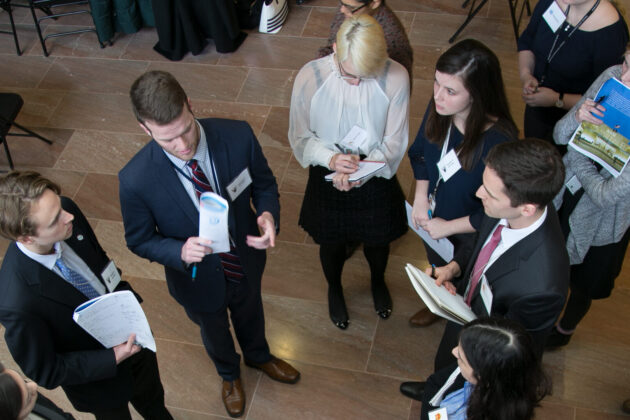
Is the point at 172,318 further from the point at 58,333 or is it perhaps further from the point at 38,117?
the point at 38,117

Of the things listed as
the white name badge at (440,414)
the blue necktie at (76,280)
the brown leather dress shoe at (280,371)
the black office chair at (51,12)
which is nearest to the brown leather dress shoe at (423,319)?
the brown leather dress shoe at (280,371)

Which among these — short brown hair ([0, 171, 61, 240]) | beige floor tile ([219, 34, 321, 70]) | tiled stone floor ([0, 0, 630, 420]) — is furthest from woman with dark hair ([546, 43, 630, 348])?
beige floor tile ([219, 34, 321, 70])

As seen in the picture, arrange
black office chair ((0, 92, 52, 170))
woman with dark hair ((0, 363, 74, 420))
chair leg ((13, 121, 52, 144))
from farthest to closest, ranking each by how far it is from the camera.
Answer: chair leg ((13, 121, 52, 144)), black office chair ((0, 92, 52, 170)), woman with dark hair ((0, 363, 74, 420))

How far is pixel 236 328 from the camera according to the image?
9.70 ft

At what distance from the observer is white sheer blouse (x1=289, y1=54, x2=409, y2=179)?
2.59 metres

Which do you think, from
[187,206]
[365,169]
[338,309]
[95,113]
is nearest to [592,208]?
[365,169]

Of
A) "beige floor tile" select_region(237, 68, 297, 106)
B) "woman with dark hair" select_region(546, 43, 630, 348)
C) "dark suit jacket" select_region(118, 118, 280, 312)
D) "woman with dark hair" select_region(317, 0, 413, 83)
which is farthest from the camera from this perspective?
"beige floor tile" select_region(237, 68, 297, 106)

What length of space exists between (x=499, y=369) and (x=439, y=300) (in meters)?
0.41

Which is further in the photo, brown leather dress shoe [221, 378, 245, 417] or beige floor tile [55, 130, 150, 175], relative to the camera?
beige floor tile [55, 130, 150, 175]

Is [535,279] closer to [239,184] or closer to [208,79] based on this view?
[239,184]

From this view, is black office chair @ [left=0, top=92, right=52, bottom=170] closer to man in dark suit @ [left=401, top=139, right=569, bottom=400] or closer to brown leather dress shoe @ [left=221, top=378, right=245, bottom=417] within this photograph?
brown leather dress shoe @ [left=221, top=378, right=245, bottom=417]

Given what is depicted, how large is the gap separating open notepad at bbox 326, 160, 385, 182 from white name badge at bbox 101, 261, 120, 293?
105 cm

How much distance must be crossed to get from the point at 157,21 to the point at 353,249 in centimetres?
257

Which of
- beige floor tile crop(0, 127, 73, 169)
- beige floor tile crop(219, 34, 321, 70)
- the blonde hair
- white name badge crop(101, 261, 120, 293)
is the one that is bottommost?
beige floor tile crop(0, 127, 73, 169)
